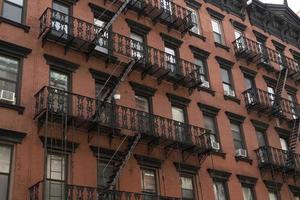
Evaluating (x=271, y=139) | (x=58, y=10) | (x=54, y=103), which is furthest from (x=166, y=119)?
(x=271, y=139)

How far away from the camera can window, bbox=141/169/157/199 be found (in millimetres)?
18766

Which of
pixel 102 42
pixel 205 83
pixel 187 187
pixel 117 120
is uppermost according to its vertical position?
pixel 102 42

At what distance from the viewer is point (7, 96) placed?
16.2m

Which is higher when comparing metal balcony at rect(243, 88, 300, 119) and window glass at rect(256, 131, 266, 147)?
metal balcony at rect(243, 88, 300, 119)

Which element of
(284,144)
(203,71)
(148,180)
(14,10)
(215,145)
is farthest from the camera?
(284,144)

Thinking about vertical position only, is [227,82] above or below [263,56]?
below

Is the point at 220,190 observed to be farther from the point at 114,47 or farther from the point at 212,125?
the point at 114,47

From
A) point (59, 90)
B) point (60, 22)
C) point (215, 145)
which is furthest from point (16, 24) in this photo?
point (215, 145)

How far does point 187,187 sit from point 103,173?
4501 millimetres

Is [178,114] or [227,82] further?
[227,82]

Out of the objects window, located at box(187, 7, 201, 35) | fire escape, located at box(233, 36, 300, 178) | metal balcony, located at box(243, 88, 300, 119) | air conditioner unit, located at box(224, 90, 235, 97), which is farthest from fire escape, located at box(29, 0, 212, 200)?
fire escape, located at box(233, 36, 300, 178)

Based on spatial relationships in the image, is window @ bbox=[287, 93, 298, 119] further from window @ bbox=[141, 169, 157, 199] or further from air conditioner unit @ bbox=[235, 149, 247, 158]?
window @ bbox=[141, 169, 157, 199]

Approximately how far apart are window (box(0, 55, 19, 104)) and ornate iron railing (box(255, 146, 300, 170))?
43.6 ft

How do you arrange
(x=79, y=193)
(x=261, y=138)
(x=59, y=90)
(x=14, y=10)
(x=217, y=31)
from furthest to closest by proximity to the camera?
(x=217, y=31)
(x=261, y=138)
(x=14, y=10)
(x=59, y=90)
(x=79, y=193)
